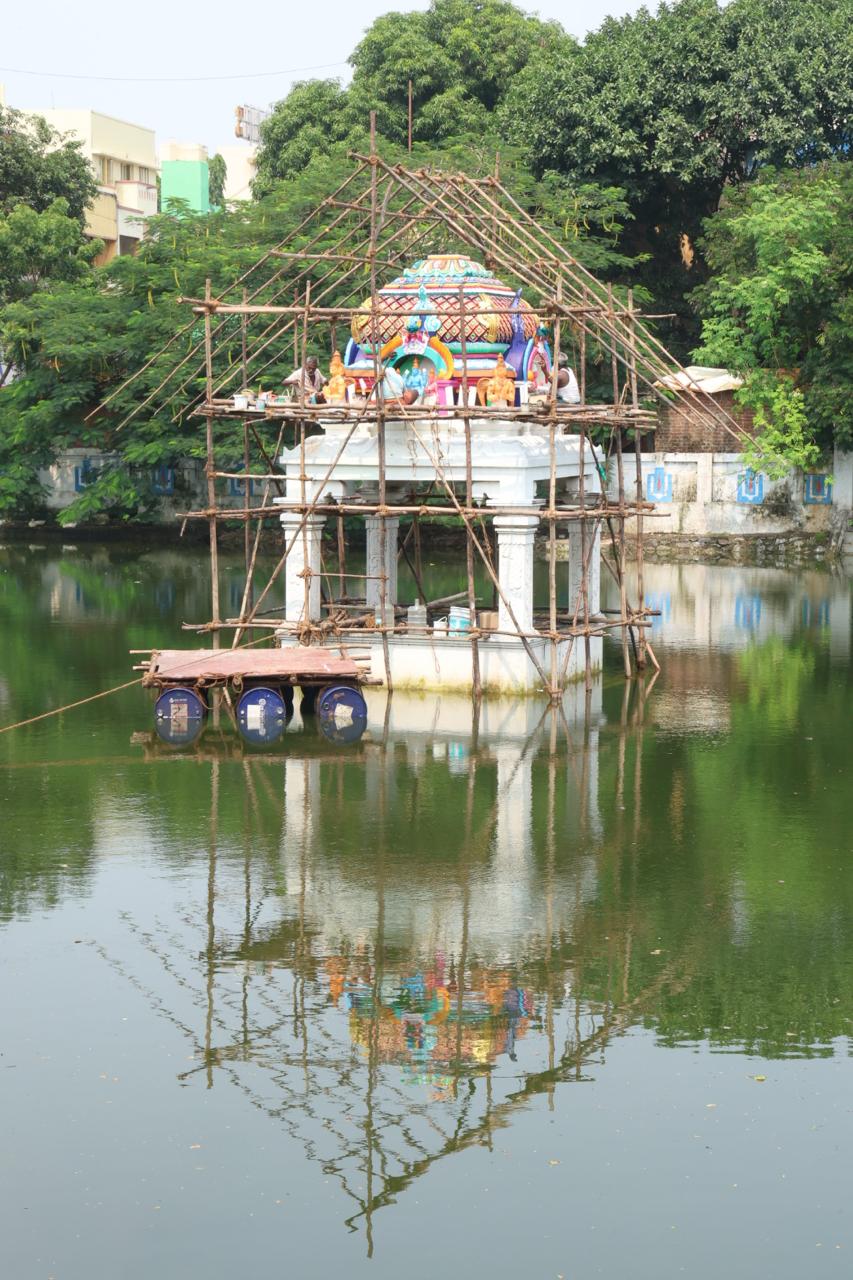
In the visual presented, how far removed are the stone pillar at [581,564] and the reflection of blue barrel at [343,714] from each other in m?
5.54

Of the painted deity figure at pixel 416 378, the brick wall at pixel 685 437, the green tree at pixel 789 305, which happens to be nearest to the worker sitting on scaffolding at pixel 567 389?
the painted deity figure at pixel 416 378

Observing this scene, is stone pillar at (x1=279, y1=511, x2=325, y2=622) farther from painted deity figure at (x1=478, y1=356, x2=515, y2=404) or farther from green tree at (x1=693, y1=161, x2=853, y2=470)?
green tree at (x1=693, y1=161, x2=853, y2=470)

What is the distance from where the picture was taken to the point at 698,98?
48.9m

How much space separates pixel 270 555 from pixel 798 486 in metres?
13.2

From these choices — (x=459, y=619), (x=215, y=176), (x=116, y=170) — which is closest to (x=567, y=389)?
(x=459, y=619)

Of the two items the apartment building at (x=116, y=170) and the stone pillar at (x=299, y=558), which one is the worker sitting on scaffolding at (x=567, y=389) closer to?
the stone pillar at (x=299, y=558)

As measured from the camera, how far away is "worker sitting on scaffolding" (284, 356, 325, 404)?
26.9m

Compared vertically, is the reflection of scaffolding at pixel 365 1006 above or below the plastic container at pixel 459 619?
below

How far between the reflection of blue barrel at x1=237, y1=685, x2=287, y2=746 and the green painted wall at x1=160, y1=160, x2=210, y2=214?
59.2 m

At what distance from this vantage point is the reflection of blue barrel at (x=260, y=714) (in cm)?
2331

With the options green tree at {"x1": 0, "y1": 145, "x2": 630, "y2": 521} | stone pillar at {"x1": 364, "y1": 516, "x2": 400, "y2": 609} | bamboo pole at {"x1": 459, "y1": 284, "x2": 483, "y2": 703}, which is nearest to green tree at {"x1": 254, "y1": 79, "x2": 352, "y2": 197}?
green tree at {"x1": 0, "y1": 145, "x2": 630, "y2": 521}

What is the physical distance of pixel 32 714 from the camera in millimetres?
25422

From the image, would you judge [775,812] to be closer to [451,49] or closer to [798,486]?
[798,486]

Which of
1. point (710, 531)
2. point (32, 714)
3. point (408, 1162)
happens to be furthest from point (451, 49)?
point (408, 1162)
